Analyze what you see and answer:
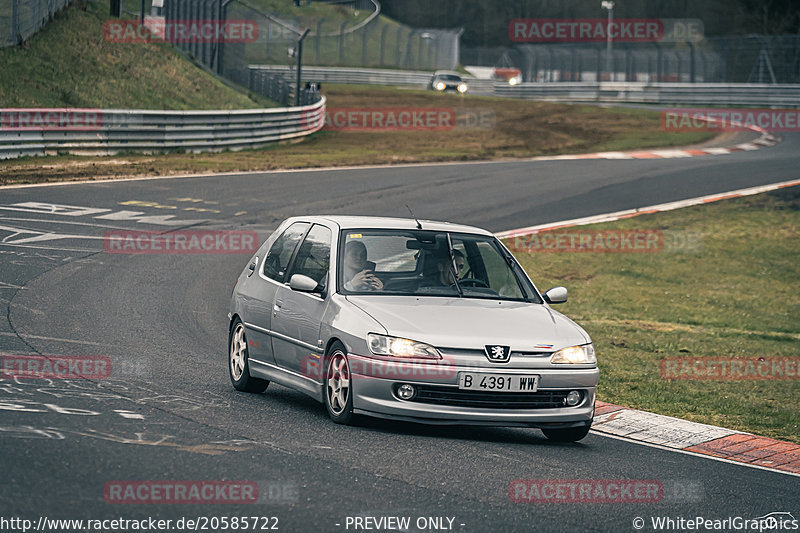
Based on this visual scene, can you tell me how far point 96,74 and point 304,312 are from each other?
2984 centimetres

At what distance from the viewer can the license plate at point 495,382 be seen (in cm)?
798

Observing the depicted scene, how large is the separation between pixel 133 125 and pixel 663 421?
22.5 metres

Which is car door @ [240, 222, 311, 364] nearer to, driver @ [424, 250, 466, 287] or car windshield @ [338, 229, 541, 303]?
car windshield @ [338, 229, 541, 303]

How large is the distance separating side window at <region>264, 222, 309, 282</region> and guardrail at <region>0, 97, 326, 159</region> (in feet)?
55.1

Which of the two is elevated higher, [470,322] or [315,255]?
[315,255]

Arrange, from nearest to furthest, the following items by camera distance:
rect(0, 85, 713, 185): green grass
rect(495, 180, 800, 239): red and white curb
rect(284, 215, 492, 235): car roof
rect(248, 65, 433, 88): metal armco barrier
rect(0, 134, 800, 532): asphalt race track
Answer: rect(0, 134, 800, 532): asphalt race track < rect(284, 215, 492, 235): car roof < rect(495, 180, 800, 239): red and white curb < rect(0, 85, 713, 185): green grass < rect(248, 65, 433, 88): metal armco barrier

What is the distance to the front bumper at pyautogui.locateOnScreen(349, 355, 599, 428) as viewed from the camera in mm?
7984

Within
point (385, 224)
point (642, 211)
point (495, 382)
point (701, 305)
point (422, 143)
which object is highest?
point (385, 224)

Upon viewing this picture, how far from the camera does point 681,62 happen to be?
58344 millimetres

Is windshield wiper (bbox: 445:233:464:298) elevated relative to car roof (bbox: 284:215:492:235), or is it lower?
lower

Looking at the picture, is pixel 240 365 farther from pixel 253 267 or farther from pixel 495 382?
pixel 495 382

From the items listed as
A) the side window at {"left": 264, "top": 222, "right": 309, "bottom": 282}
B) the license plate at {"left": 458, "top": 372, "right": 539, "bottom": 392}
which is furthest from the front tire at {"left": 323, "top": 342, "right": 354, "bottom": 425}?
the side window at {"left": 264, "top": 222, "right": 309, "bottom": 282}

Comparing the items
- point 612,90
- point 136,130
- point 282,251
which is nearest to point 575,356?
point 282,251

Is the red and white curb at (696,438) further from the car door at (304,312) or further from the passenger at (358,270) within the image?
the car door at (304,312)
